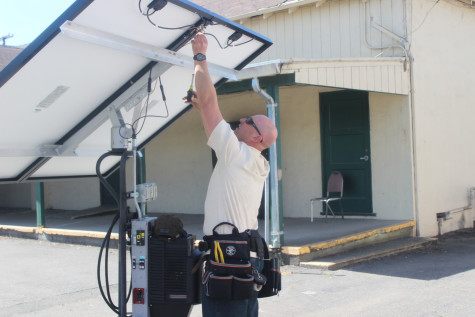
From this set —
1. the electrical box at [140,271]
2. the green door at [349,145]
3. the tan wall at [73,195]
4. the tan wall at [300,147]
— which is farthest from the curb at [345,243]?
the tan wall at [73,195]

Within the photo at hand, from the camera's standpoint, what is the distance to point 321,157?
1018 cm

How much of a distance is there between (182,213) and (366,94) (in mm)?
4947

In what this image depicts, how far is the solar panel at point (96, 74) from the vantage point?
2.92 meters

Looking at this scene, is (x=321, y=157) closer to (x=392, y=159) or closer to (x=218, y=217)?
(x=392, y=159)

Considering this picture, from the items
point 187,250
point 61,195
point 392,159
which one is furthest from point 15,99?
point 61,195

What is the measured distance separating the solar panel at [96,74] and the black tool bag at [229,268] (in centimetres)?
105

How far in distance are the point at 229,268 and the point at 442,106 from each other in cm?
838

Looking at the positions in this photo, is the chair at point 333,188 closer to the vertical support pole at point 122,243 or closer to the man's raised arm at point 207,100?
the vertical support pole at point 122,243

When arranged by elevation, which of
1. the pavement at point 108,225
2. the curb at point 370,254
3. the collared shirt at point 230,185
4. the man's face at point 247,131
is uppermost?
the man's face at point 247,131

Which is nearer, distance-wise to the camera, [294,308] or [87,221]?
[294,308]

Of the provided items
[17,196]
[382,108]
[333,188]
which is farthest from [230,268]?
[17,196]

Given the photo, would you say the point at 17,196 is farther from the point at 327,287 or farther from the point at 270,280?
the point at 270,280

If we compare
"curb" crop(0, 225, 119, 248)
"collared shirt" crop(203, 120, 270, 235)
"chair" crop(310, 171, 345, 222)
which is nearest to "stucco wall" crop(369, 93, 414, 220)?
"chair" crop(310, 171, 345, 222)

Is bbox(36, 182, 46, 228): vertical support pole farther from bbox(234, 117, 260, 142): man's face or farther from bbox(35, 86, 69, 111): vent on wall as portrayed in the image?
bbox(234, 117, 260, 142): man's face
